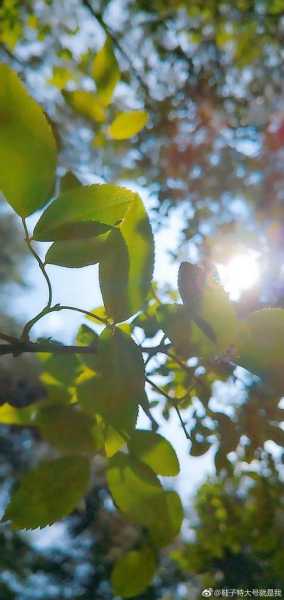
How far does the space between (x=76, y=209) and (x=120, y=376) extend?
122 mm

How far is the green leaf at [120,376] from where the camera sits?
1.08 ft

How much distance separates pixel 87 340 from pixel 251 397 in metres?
0.23

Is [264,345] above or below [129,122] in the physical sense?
below

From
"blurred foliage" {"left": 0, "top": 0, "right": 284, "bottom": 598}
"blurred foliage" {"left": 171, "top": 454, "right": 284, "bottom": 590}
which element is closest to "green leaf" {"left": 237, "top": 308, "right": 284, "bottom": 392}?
"blurred foliage" {"left": 0, "top": 0, "right": 284, "bottom": 598}

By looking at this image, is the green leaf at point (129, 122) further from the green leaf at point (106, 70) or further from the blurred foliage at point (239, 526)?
the blurred foliage at point (239, 526)

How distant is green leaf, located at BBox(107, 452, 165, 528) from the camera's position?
0.44m

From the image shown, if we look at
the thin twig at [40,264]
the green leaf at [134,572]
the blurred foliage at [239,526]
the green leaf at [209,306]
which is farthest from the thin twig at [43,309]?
the blurred foliage at [239,526]

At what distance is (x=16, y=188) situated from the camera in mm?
334

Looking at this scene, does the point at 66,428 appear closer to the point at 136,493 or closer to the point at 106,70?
the point at 136,493

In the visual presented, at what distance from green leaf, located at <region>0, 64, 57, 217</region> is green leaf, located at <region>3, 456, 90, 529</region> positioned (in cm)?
24

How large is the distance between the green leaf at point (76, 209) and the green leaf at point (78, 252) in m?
0.02

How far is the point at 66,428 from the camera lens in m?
0.52

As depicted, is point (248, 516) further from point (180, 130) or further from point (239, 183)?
point (180, 130)

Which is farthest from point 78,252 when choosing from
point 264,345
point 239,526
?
point 239,526
